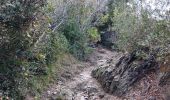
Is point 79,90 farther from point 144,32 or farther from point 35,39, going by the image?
point 35,39

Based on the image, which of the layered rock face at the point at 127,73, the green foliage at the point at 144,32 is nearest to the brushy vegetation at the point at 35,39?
the green foliage at the point at 144,32

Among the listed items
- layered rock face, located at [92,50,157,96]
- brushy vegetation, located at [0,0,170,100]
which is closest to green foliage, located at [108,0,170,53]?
brushy vegetation, located at [0,0,170,100]

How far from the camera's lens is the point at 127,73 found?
15430 millimetres

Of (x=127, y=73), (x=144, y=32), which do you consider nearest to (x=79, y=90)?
(x=127, y=73)

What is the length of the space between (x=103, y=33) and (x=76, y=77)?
45.3 feet

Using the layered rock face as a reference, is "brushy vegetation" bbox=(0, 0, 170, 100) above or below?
above

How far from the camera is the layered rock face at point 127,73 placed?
14.5 m

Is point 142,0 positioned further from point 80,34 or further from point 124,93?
point 80,34

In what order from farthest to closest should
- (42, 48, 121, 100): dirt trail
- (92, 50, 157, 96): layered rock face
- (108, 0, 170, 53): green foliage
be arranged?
(42, 48, 121, 100): dirt trail, (92, 50, 157, 96): layered rock face, (108, 0, 170, 53): green foliage

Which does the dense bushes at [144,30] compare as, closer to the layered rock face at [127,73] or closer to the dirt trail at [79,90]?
the layered rock face at [127,73]

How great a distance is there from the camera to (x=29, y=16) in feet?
37.3

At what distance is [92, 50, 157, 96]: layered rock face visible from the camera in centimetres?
1451

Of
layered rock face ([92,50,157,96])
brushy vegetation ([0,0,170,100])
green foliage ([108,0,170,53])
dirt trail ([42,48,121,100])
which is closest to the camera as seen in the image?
brushy vegetation ([0,0,170,100])

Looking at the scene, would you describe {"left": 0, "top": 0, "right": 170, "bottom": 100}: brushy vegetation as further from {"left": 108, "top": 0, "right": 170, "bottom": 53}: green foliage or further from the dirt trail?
the dirt trail
